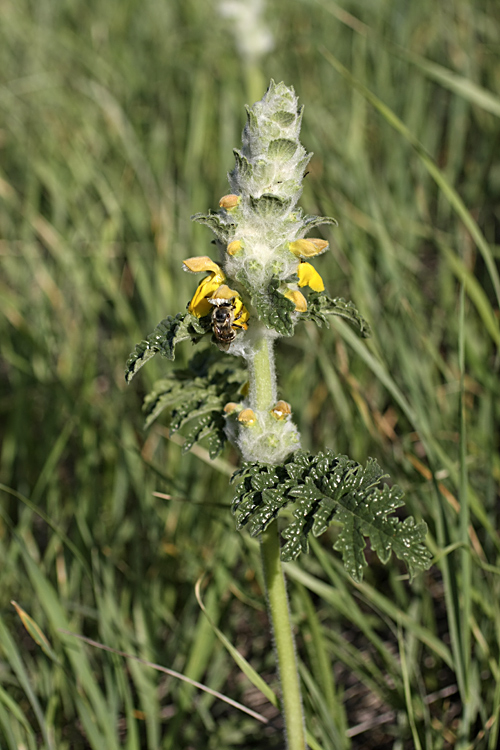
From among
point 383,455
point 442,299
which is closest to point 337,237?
point 442,299

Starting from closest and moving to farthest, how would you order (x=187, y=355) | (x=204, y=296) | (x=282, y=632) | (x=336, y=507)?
(x=336, y=507) → (x=204, y=296) → (x=282, y=632) → (x=187, y=355)

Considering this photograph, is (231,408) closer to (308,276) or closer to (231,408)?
(231,408)

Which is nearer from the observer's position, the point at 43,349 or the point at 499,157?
the point at 43,349

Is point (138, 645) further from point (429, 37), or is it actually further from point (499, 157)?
point (429, 37)

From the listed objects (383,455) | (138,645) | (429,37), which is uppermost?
(429,37)

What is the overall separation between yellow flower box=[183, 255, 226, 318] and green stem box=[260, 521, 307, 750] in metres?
0.39

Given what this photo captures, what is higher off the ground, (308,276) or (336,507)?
(308,276)

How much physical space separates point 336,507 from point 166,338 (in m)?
0.35

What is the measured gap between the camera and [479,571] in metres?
1.75

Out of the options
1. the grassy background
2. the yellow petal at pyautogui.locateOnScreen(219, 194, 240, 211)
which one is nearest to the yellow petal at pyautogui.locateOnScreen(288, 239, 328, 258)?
the yellow petal at pyautogui.locateOnScreen(219, 194, 240, 211)

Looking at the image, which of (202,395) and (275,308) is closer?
(275,308)

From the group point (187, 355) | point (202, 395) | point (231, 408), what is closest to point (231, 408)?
point (231, 408)

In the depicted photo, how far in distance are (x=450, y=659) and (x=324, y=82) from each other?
10.4 feet

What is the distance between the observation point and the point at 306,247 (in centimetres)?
101
